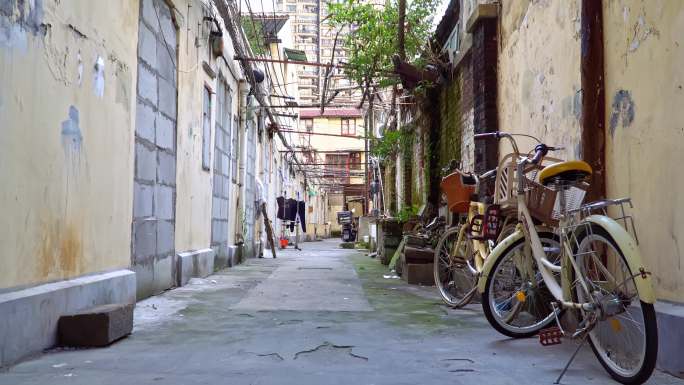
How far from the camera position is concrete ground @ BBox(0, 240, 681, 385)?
2.79m

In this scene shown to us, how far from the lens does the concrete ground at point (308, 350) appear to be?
9.16ft

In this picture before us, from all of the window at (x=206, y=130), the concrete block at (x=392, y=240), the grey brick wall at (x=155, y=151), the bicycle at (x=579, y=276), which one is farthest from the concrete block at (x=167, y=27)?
the concrete block at (x=392, y=240)

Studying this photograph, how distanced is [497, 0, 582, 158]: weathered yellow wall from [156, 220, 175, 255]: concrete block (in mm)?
3534

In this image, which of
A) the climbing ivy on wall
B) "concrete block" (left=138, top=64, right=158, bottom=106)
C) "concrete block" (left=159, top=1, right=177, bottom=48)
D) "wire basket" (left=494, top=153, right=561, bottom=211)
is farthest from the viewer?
the climbing ivy on wall

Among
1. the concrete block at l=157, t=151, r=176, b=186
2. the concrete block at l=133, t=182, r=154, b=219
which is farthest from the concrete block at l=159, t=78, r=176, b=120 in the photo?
the concrete block at l=133, t=182, r=154, b=219

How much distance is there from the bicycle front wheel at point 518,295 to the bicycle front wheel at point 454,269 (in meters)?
1.05

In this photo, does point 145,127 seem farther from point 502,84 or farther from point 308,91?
point 308,91

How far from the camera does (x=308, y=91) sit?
49000mm

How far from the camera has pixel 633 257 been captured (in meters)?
2.52

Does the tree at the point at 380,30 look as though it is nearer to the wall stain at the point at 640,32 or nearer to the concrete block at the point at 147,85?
the concrete block at the point at 147,85

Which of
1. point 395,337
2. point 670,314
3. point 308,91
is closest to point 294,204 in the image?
point 395,337

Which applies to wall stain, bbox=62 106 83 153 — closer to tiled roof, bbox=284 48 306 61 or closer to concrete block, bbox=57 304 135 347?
concrete block, bbox=57 304 135 347

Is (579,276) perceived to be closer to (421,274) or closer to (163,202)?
(163,202)

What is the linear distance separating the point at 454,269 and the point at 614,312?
2.85 meters
